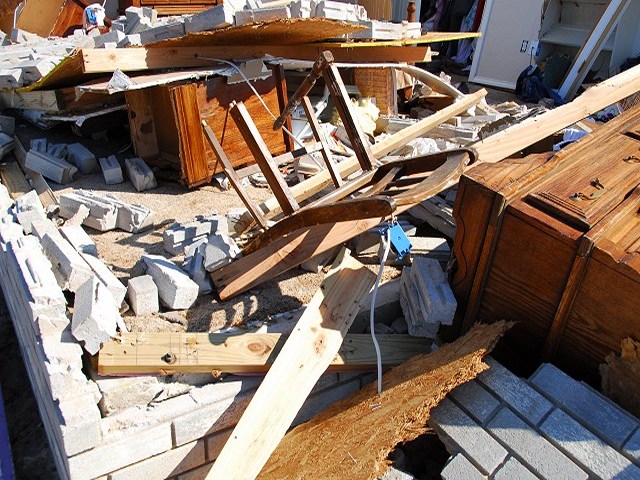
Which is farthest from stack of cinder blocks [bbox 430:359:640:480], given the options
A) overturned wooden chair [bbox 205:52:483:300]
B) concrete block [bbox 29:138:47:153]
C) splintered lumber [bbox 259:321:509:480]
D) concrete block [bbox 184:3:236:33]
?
concrete block [bbox 29:138:47:153]

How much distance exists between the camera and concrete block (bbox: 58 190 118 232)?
4.02 m

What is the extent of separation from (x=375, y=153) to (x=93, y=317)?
9.42 ft

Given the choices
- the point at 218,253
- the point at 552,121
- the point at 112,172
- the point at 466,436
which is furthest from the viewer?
the point at 112,172

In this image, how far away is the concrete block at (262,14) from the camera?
422cm

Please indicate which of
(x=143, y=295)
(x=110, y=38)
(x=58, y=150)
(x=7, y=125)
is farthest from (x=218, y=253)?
(x=7, y=125)

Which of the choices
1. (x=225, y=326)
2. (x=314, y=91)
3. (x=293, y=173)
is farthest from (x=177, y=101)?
(x=314, y=91)

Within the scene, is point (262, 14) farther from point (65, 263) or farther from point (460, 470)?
point (460, 470)

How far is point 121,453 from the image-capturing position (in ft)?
7.89

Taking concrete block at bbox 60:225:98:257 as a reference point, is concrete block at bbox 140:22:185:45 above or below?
above

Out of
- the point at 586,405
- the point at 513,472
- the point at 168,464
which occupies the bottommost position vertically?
the point at 168,464

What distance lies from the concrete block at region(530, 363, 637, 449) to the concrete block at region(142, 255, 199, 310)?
6.44 ft

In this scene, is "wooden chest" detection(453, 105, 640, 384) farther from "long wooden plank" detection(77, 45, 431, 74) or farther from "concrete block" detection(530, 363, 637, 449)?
→ "long wooden plank" detection(77, 45, 431, 74)

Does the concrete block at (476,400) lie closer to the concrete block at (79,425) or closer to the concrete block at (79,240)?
the concrete block at (79,425)

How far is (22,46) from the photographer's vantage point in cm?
729
